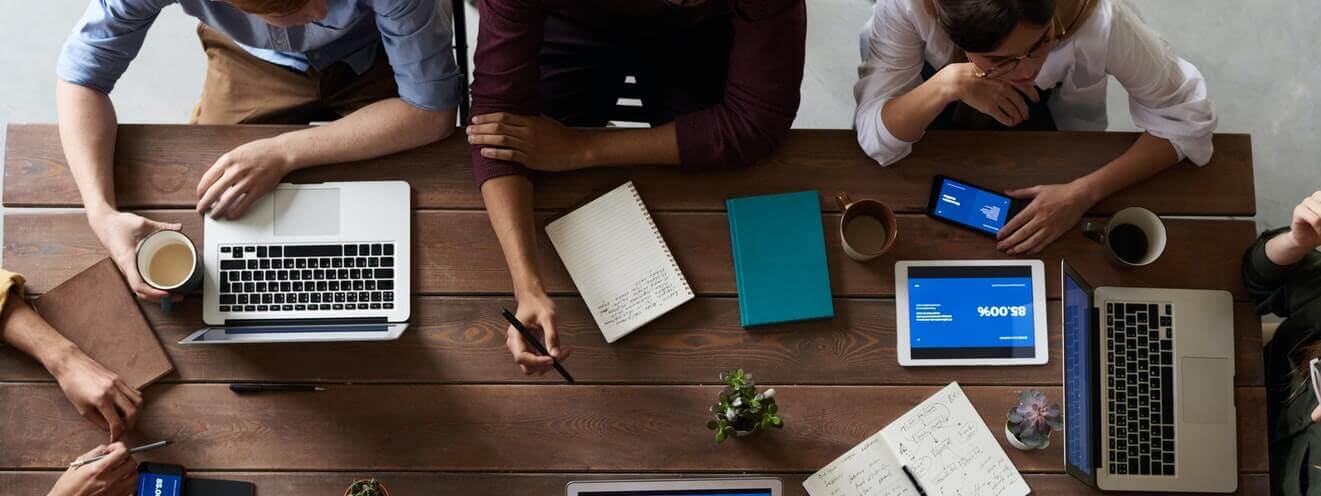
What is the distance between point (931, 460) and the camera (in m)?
1.53

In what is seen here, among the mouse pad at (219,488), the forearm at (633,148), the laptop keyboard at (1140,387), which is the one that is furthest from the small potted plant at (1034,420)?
the mouse pad at (219,488)

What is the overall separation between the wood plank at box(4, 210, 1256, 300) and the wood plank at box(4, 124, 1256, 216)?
32 millimetres

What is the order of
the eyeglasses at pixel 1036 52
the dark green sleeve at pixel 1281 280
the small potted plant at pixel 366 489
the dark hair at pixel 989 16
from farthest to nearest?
the dark green sleeve at pixel 1281 280
the small potted plant at pixel 366 489
the eyeglasses at pixel 1036 52
the dark hair at pixel 989 16

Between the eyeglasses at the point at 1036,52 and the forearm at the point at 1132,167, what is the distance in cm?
30

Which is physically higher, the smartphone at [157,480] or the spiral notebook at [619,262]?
the spiral notebook at [619,262]

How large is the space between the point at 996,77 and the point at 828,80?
3.39 ft

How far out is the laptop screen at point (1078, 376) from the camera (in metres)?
1.50

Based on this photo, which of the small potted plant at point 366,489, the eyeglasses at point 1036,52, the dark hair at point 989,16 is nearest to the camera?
the dark hair at point 989,16

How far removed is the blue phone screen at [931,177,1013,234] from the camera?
1592 mm

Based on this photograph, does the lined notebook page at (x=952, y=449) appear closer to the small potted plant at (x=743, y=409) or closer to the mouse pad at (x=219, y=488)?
the small potted plant at (x=743, y=409)

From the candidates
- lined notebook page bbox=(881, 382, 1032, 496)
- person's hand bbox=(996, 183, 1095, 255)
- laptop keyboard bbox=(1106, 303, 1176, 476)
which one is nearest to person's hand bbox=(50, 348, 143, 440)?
lined notebook page bbox=(881, 382, 1032, 496)

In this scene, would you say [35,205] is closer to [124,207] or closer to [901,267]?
[124,207]

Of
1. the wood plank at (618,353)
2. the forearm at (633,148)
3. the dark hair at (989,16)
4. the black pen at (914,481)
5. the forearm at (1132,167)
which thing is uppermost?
the dark hair at (989,16)

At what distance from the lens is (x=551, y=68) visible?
1783mm
